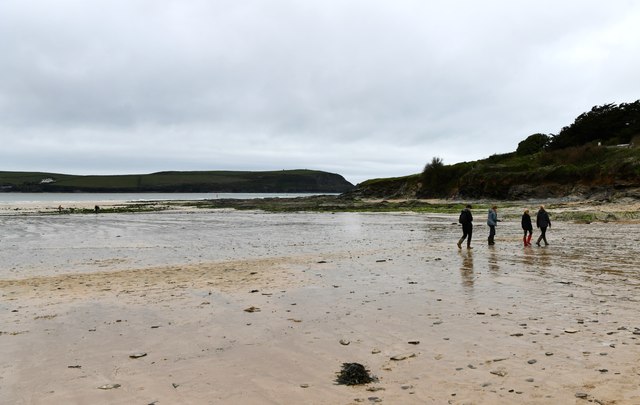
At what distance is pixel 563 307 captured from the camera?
1014 cm

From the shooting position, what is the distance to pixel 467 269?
15844 millimetres

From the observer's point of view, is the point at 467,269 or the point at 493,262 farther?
the point at 493,262

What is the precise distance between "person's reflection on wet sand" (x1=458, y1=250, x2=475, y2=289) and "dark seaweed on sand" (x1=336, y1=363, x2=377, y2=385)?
6685 millimetres

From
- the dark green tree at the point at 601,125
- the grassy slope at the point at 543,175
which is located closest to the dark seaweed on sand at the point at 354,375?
the grassy slope at the point at 543,175

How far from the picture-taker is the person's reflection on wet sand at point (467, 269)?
13.4m

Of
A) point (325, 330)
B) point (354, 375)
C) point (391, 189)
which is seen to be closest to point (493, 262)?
point (325, 330)

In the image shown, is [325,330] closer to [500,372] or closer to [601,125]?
[500,372]

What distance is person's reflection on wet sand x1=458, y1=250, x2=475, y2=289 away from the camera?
44.0 feet

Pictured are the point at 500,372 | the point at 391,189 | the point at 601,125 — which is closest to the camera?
the point at 500,372

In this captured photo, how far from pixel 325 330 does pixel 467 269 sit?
826 centimetres

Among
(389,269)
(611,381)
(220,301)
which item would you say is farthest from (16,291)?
(611,381)

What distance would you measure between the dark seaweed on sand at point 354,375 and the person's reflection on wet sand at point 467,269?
6.68m

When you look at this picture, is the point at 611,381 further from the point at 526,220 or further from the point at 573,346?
the point at 526,220

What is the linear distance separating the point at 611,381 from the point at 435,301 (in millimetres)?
5088
